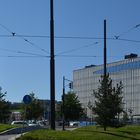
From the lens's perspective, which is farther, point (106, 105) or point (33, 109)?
point (33, 109)

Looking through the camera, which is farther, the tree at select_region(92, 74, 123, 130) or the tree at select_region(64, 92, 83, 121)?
the tree at select_region(64, 92, 83, 121)

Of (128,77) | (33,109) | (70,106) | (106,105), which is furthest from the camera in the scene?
(128,77)

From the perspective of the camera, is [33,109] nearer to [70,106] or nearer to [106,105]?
[70,106]

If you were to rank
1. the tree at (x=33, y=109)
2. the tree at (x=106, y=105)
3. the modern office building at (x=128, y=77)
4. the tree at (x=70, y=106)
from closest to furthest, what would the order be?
1. the tree at (x=106, y=105)
2. the tree at (x=70, y=106)
3. the tree at (x=33, y=109)
4. the modern office building at (x=128, y=77)

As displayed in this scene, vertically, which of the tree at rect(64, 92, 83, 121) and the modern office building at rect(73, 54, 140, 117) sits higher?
the modern office building at rect(73, 54, 140, 117)

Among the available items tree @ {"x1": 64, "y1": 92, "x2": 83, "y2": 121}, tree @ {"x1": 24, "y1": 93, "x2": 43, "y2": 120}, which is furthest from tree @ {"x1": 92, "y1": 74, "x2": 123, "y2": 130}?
tree @ {"x1": 24, "y1": 93, "x2": 43, "y2": 120}

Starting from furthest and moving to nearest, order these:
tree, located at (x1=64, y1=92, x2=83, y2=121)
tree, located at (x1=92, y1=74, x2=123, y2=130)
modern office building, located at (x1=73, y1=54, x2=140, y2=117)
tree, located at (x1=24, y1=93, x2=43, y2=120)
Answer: modern office building, located at (x1=73, y1=54, x2=140, y2=117), tree, located at (x1=24, y1=93, x2=43, y2=120), tree, located at (x1=64, y1=92, x2=83, y2=121), tree, located at (x1=92, y1=74, x2=123, y2=130)

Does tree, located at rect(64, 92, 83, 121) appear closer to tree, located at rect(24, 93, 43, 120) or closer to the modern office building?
tree, located at rect(24, 93, 43, 120)

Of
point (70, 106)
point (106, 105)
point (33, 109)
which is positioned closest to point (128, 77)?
point (70, 106)

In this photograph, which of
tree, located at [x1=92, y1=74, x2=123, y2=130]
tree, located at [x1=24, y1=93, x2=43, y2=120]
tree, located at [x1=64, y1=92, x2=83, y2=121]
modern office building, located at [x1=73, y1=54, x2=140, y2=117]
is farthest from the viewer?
modern office building, located at [x1=73, y1=54, x2=140, y2=117]

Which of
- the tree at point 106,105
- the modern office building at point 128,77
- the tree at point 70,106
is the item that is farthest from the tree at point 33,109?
the tree at point 106,105

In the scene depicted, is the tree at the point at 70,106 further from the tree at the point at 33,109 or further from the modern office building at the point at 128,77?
the modern office building at the point at 128,77

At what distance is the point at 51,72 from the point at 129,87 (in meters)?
126

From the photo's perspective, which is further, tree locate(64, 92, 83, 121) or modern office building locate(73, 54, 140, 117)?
modern office building locate(73, 54, 140, 117)
